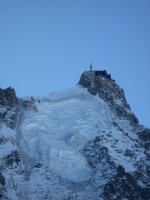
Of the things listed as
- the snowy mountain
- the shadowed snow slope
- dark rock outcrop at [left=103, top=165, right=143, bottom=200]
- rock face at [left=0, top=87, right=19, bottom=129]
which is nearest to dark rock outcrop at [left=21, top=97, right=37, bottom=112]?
the snowy mountain

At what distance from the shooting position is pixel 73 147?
345 ft

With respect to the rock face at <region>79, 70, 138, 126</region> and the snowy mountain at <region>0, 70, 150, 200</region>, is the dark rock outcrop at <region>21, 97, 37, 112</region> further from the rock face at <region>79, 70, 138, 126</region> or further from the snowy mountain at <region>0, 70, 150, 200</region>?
the rock face at <region>79, 70, 138, 126</region>

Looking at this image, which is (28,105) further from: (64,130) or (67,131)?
(67,131)

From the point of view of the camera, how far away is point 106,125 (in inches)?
4343

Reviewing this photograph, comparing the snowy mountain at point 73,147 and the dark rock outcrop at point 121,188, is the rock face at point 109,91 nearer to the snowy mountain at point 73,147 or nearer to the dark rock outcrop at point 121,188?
the snowy mountain at point 73,147

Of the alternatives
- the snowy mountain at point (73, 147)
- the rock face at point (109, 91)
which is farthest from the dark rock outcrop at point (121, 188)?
the rock face at point (109, 91)

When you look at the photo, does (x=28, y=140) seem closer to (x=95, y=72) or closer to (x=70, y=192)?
(x=70, y=192)

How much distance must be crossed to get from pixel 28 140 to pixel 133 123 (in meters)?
22.8

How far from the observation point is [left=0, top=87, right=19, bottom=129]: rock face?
108m

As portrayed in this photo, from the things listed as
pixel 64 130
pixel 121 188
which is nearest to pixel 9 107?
pixel 64 130

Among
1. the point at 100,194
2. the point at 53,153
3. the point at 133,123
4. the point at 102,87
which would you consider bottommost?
the point at 100,194

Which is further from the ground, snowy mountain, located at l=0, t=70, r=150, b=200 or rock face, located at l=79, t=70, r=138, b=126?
rock face, located at l=79, t=70, r=138, b=126

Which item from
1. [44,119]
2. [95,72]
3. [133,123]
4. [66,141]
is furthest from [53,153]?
[95,72]

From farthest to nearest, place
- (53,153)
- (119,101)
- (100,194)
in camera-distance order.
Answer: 1. (119,101)
2. (53,153)
3. (100,194)
